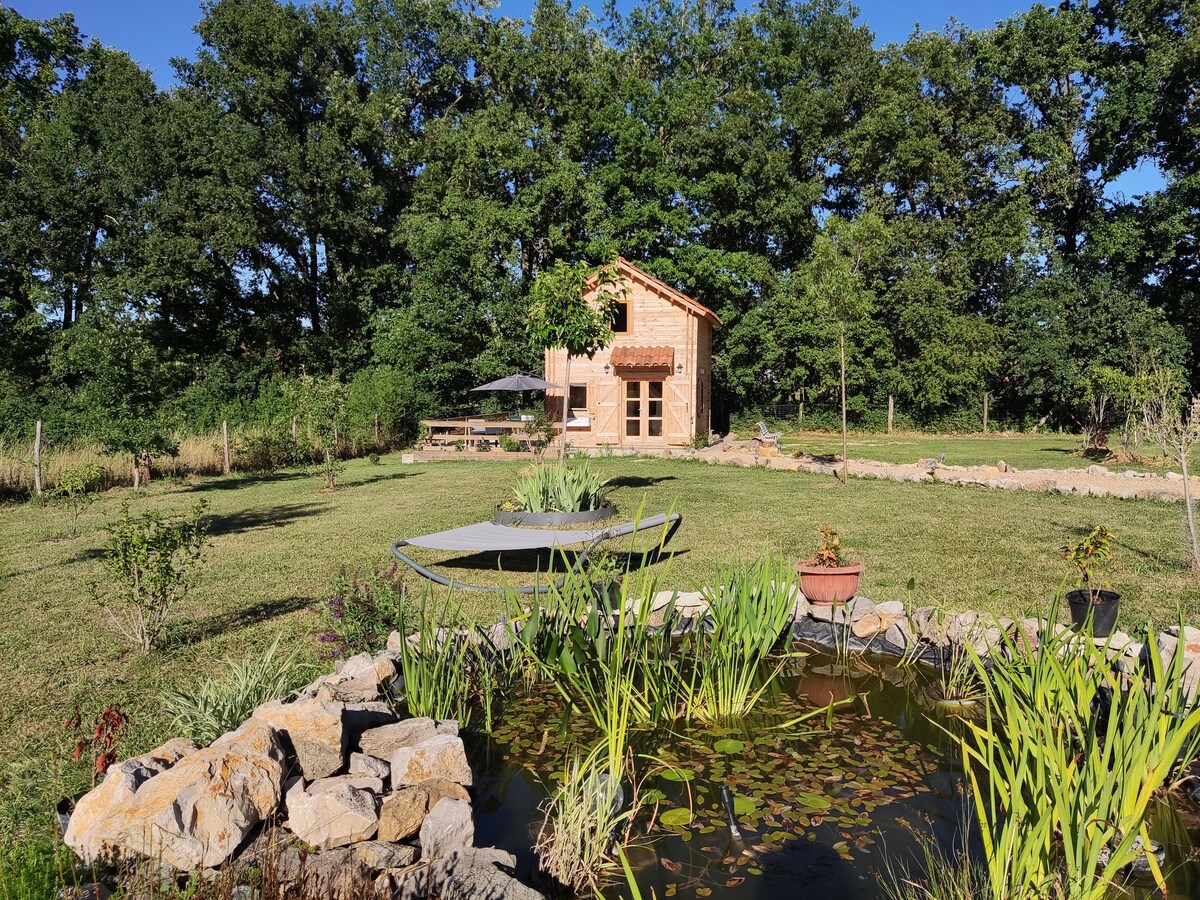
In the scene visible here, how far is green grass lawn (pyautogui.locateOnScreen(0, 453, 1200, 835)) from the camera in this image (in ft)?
14.8

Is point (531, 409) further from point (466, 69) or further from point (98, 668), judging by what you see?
point (98, 668)

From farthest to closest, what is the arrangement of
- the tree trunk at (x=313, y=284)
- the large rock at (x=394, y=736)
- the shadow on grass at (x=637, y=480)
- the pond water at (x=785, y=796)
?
the tree trunk at (x=313, y=284) → the shadow on grass at (x=637, y=480) → the large rock at (x=394, y=736) → the pond water at (x=785, y=796)

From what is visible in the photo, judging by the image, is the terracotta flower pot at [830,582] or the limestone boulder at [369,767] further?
the terracotta flower pot at [830,582]

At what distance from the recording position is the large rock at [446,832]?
2.63m

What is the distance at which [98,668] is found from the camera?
4.74 meters

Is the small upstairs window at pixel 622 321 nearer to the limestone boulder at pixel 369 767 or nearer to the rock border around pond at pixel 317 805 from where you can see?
the rock border around pond at pixel 317 805

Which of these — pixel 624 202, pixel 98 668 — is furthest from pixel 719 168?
pixel 98 668

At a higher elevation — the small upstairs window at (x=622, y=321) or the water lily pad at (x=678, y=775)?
the small upstairs window at (x=622, y=321)

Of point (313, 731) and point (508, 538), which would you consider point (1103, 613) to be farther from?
point (508, 538)

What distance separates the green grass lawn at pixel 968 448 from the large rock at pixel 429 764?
585 inches

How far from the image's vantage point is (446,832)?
2648mm

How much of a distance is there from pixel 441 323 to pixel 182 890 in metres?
23.3

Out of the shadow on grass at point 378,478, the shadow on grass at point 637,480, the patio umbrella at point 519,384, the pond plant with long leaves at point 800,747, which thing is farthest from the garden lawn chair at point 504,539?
the patio umbrella at point 519,384

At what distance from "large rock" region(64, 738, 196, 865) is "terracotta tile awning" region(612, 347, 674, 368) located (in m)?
19.7
